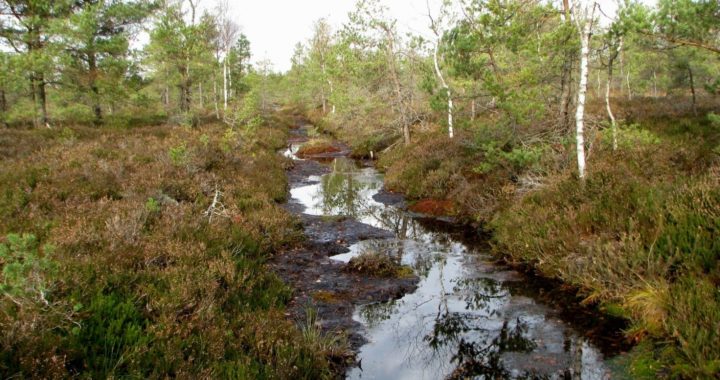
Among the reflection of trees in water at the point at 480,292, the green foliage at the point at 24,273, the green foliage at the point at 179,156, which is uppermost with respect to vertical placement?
the green foliage at the point at 179,156

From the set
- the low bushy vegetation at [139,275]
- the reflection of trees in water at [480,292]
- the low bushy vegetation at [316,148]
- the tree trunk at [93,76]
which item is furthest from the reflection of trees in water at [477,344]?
the low bushy vegetation at [316,148]

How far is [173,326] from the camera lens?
4.76 meters

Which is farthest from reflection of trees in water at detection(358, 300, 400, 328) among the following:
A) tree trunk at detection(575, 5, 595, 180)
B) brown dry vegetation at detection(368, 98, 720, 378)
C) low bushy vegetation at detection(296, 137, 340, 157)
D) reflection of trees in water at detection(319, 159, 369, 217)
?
low bushy vegetation at detection(296, 137, 340, 157)

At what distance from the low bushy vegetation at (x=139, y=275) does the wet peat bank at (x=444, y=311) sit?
0.78m

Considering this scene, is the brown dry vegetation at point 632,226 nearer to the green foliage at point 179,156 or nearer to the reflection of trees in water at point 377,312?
the reflection of trees in water at point 377,312

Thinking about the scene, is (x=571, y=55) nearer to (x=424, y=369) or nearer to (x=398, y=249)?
(x=398, y=249)

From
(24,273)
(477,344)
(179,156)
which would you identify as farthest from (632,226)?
(179,156)

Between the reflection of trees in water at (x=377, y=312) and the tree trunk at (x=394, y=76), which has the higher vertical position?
the tree trunk at (x=394, y=76)

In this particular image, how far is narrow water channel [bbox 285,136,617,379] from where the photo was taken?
5.17m

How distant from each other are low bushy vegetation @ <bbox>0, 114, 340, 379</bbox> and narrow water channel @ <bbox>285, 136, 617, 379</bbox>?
1.12m

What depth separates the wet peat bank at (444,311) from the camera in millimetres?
5254

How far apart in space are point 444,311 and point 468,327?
0.61 meters

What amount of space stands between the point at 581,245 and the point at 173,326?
6172 millimetres

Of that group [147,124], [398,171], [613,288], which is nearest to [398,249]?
[613,288]
